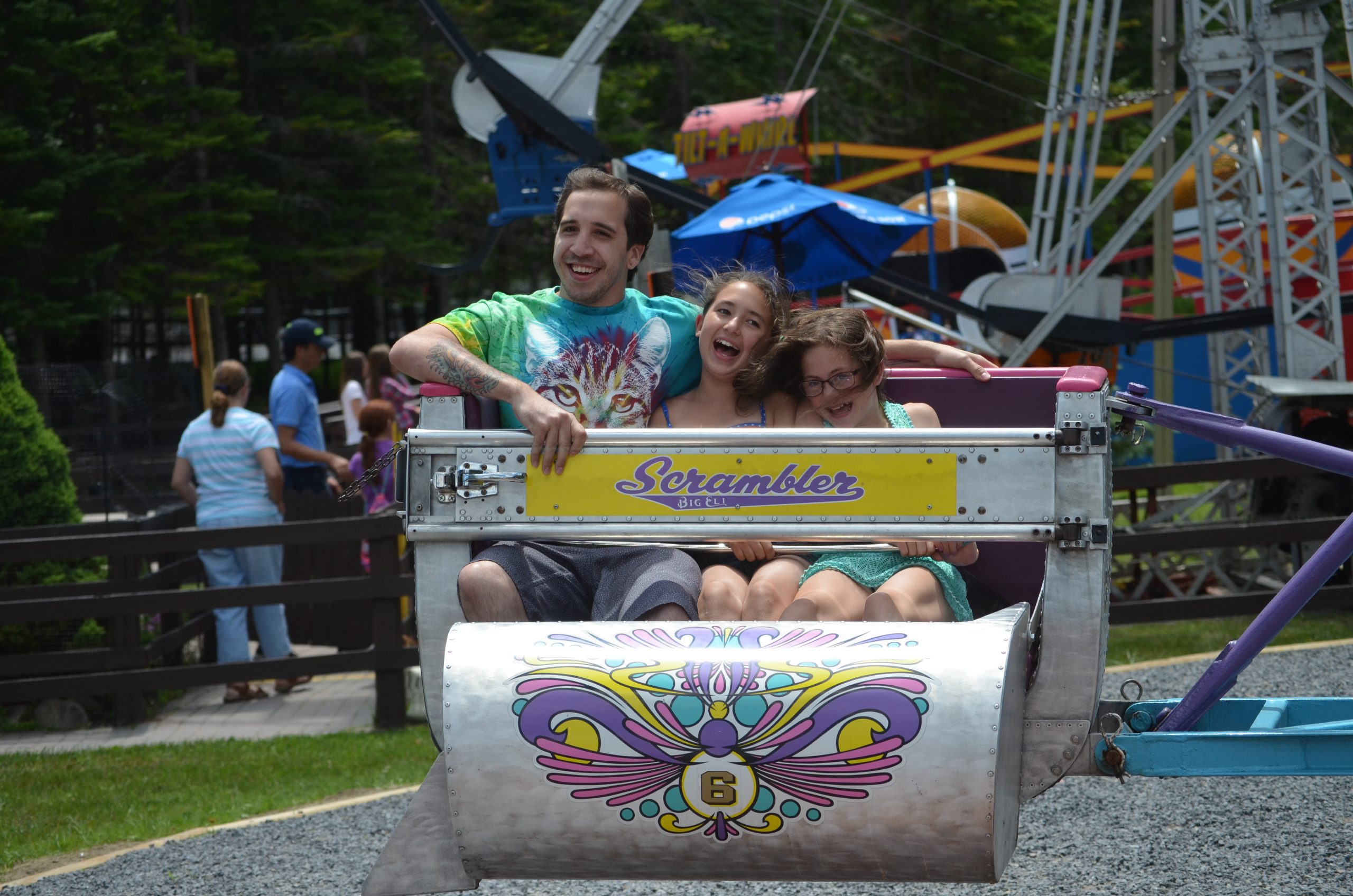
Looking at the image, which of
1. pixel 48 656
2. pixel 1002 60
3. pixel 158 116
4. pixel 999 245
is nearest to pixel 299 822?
pixel 48 656

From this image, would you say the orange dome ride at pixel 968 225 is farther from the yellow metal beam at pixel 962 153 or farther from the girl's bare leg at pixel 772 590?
the girl's bare leg at pixel 772 590

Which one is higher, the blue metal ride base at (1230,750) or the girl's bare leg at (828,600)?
the girl's bare leg at (828,600)

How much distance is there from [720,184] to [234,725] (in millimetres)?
10662

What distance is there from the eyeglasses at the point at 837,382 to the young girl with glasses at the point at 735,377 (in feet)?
0.37

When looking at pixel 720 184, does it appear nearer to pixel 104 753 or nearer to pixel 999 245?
pixel 999 245

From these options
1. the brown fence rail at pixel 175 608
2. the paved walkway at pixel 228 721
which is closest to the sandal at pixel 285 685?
the paved walkway at pixel 228 721

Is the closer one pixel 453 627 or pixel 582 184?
pixel 453 627

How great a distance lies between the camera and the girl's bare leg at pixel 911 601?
2.62 meters

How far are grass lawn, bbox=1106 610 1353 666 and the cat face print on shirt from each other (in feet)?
13.4

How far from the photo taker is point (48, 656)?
621 cm

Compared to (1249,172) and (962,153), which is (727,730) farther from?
(962,153)

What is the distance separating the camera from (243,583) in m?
6.88

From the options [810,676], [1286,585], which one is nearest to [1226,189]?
[1286,585]

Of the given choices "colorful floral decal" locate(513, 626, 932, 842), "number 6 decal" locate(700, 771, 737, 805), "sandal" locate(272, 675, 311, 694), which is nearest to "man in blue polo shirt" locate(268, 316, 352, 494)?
"sandal" locate(272, 675, 311, 694)
